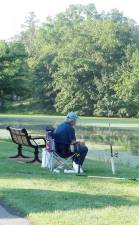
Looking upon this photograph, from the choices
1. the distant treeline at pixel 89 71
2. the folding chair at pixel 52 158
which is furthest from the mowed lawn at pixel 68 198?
the distant treeline at pixel 89 71

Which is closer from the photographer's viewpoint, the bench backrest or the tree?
the bench backrest

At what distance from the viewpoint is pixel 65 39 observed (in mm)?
89875

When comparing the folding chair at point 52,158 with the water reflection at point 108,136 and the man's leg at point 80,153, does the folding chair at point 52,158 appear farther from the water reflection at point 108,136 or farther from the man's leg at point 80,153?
the water reflection at point 108,136

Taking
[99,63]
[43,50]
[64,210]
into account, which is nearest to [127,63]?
[99,63]

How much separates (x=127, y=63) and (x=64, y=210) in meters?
73.0

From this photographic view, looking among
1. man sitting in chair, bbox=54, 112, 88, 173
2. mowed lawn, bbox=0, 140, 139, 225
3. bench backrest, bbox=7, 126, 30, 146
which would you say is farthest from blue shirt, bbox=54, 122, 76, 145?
bench backrest, bbox=7, 126, 30, 146

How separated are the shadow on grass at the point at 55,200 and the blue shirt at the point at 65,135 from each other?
3.62 m

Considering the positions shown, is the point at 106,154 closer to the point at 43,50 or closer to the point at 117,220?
the point at 117,220

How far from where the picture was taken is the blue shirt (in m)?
13.1

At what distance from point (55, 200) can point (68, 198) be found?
24 cm

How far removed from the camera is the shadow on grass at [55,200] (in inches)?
319

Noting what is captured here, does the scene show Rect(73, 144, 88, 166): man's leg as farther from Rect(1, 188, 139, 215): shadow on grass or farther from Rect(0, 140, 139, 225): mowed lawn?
Rect(1, 188, 139, 215): shadow on grass

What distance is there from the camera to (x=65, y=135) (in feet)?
43.0

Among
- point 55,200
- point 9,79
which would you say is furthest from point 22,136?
point 9,79
